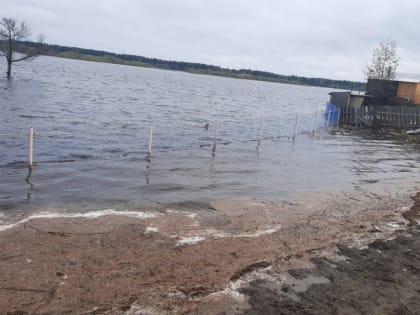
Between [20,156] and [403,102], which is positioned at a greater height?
[403,102]

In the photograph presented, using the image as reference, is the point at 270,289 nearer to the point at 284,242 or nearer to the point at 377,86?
the point at 284,242

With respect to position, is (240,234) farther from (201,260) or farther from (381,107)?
(381,107)

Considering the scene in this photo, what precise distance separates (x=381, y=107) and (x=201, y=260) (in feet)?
119

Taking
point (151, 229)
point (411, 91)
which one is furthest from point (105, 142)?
point (411, 91)

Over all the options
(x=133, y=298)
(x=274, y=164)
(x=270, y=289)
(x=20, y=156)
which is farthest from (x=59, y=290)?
(x=274, y=164)

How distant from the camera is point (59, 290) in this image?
6.57 m

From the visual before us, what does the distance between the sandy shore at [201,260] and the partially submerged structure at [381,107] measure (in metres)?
29.6

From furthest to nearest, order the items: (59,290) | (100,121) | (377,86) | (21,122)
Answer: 1. (377,86)
2. (100,121)
3. (21,122)
4. (59,290)

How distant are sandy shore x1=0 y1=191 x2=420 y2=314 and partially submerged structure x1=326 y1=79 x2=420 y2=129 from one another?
2963 cm

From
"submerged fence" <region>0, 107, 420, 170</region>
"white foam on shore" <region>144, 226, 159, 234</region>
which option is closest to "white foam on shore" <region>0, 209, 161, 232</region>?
"white foam on shore" <region>144, 226, 159, 234</region>

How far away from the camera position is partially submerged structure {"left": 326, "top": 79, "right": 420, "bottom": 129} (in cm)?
3941

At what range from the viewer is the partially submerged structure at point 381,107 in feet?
129

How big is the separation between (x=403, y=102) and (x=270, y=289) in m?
42.0

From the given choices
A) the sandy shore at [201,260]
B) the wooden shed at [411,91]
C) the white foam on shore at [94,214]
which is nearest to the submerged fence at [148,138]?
the white foam on shore at [94,214]
